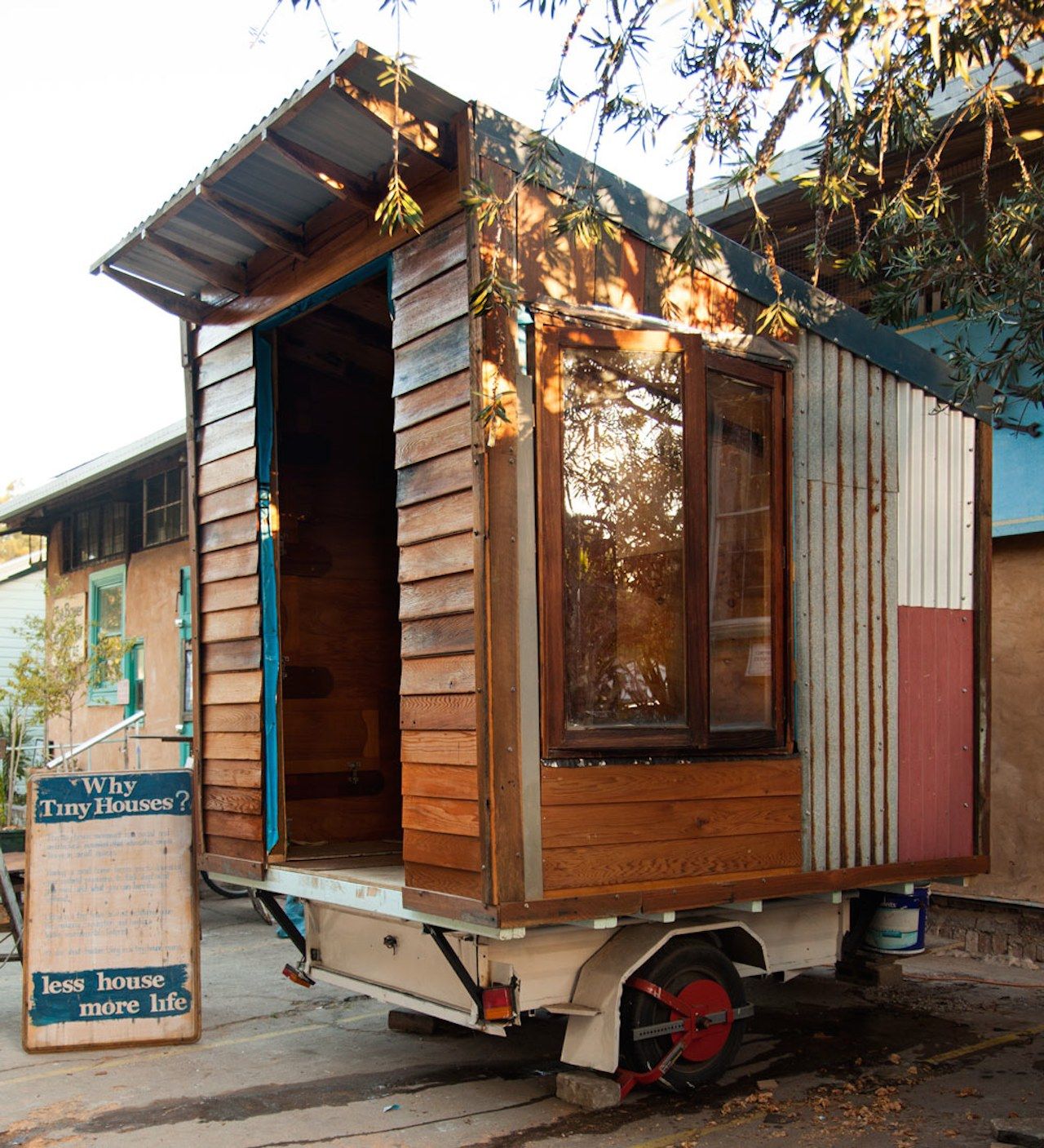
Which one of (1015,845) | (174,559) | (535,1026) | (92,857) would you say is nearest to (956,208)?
(1015,845)

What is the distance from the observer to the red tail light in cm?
473

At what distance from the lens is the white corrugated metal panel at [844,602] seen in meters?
5.68

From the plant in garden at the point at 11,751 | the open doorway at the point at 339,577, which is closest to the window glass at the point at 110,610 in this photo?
the plant in garden at the point at 11,751

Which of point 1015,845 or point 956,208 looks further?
point 956,208

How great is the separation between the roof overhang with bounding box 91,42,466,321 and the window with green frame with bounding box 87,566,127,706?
27.9 feet

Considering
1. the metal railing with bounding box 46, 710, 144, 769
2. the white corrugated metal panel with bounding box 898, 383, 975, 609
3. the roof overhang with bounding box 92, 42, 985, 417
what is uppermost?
the roof overhang with bounding box 92, 42, 985, 417

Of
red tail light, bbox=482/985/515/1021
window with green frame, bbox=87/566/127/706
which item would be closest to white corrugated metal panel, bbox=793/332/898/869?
red tail light, bbox=482/985/515/1021

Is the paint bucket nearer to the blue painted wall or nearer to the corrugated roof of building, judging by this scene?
the blue painted wall

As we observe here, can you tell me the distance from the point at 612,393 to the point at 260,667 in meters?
2.39

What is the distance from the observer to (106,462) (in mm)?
13891

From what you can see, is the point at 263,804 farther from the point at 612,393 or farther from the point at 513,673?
the point at 612,393

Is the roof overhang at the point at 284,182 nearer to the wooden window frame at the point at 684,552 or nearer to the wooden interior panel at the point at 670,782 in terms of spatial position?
the wooden window frame at the point at 684,552

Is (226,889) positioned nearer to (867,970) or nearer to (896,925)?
(867,970)

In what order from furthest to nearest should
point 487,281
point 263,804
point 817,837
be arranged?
point 263,804, point 817,837, point 487,281
